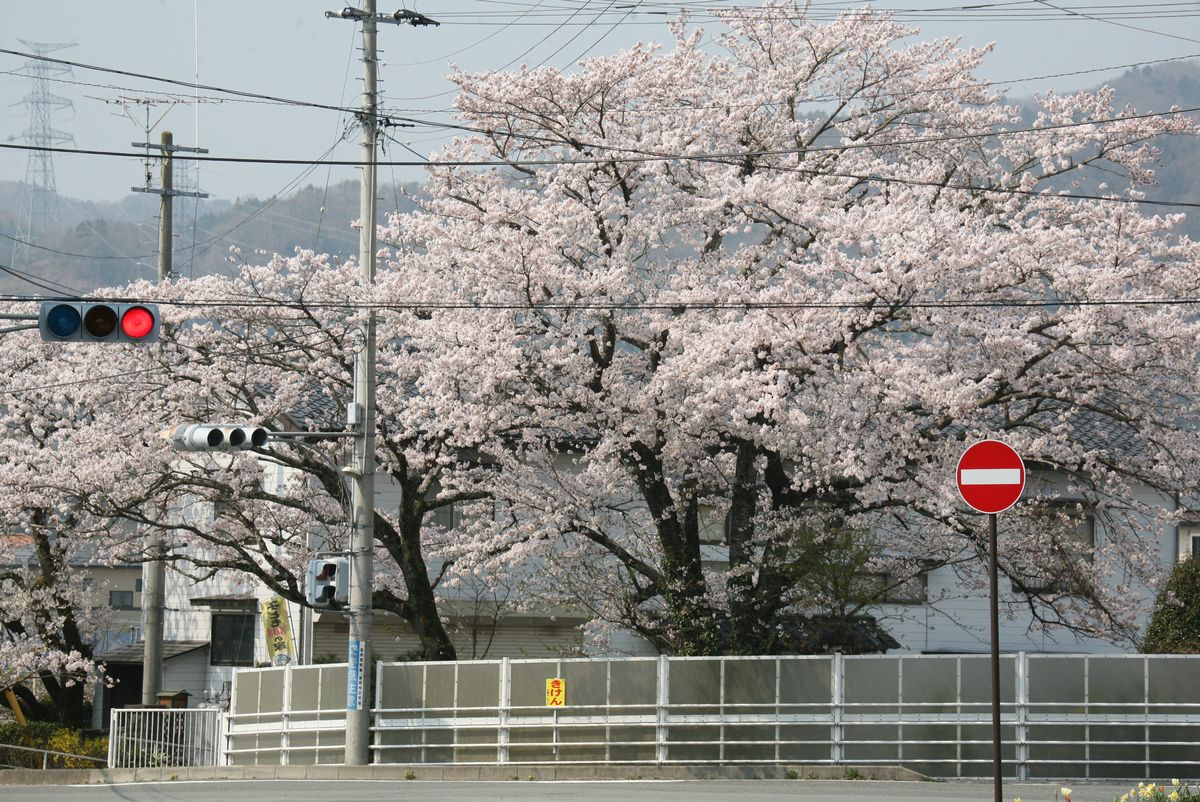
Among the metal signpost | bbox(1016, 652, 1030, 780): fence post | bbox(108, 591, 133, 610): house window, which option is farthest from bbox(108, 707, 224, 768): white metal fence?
bbox(108, 591, 133, 610): house window

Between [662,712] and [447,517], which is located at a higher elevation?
[447,517]

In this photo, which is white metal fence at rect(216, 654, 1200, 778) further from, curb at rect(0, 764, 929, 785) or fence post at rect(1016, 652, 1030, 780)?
curb at rect(0, 764, 929, 785)

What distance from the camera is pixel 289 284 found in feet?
79.6

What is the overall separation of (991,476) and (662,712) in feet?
33.8

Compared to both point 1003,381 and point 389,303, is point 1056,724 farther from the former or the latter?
point 389,303

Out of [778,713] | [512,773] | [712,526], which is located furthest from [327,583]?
[712,526]

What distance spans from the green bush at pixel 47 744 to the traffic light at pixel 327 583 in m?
10.3

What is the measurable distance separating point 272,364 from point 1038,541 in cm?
1315

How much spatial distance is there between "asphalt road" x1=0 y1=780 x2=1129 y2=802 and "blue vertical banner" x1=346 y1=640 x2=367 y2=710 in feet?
4.58

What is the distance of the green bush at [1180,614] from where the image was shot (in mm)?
18781

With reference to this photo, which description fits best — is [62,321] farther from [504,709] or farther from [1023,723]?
[1023,723]

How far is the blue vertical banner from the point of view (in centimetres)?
2111

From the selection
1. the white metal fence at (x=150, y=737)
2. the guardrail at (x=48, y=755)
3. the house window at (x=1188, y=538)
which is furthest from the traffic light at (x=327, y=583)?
the house window at (x=1188, y=538)

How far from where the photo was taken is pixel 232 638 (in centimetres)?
3600
